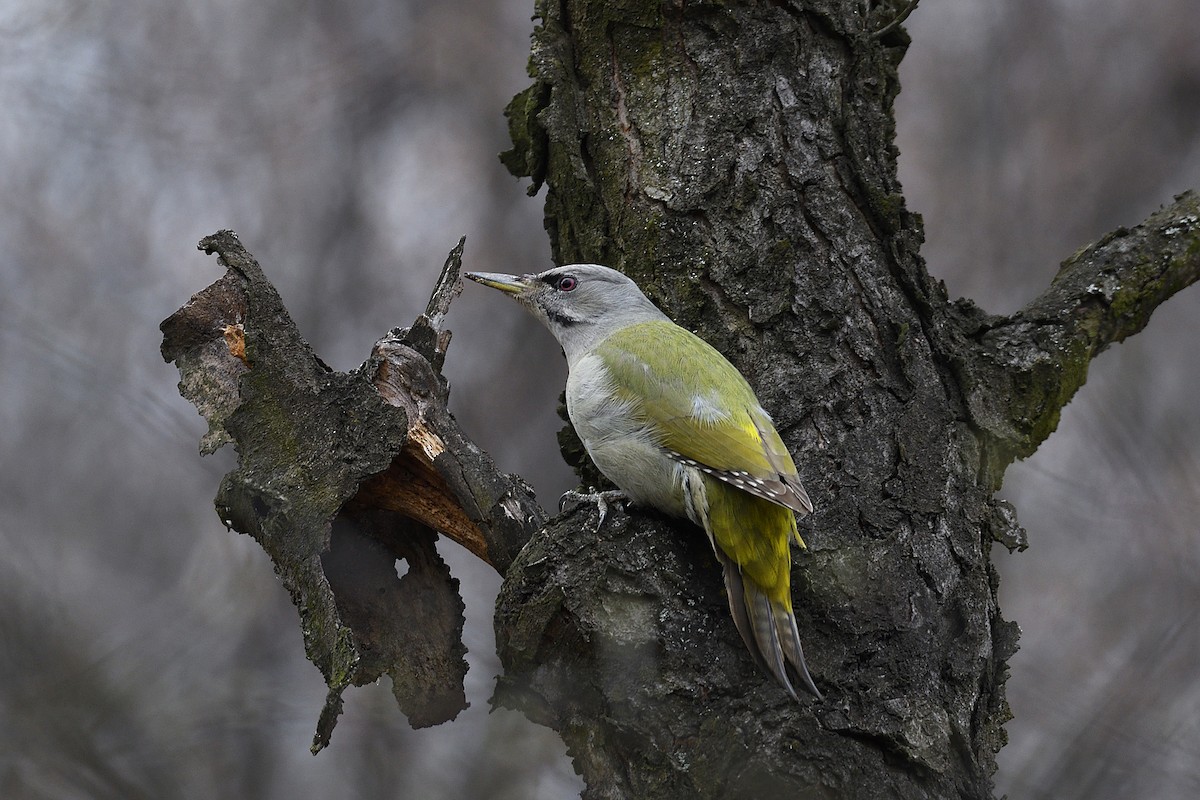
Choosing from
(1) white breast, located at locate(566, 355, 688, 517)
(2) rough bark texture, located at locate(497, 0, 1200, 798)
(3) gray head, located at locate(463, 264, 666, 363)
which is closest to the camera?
(2) rough bark texture, located at locate(497, 0, 1200, 798)

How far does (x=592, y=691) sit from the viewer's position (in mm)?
2527

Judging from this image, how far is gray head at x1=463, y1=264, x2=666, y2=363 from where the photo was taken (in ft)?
11.5

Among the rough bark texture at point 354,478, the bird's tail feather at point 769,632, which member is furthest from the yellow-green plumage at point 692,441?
the rough bark texture at point 354,478

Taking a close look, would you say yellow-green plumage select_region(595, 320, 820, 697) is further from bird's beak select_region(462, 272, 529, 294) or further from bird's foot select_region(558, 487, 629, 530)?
bird's beak select_region(462, 272, 529, 294)

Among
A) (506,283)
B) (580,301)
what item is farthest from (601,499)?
(506,283)

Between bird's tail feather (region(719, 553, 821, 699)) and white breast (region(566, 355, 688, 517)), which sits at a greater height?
white breast (region(566, 355, 688, 517))

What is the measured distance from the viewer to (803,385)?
3014 millimetres

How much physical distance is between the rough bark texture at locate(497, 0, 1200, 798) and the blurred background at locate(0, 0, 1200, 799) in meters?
0.94

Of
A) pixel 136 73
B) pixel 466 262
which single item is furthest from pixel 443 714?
pixel 136 73

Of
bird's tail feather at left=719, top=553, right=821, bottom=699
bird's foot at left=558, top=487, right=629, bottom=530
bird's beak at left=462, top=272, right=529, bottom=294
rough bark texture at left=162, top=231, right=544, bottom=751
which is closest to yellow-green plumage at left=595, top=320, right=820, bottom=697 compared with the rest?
bird's tail feather at left=719, top=553, right=821, bottom=699

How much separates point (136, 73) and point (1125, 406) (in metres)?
5.46

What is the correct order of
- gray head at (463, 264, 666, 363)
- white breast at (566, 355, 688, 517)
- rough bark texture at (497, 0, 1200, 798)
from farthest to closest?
gray head at (463, 264, 666, 363) → white breast at (566, 355, 688, 517) → rough bark texture at (497, 0, 1200, 798)

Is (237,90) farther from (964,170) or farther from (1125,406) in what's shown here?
(1125,406)

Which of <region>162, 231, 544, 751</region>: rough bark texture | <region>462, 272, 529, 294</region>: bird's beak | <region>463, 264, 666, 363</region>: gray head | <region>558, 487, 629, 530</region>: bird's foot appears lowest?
<region>162, 231, 544, 751</region>: rough bark texture
